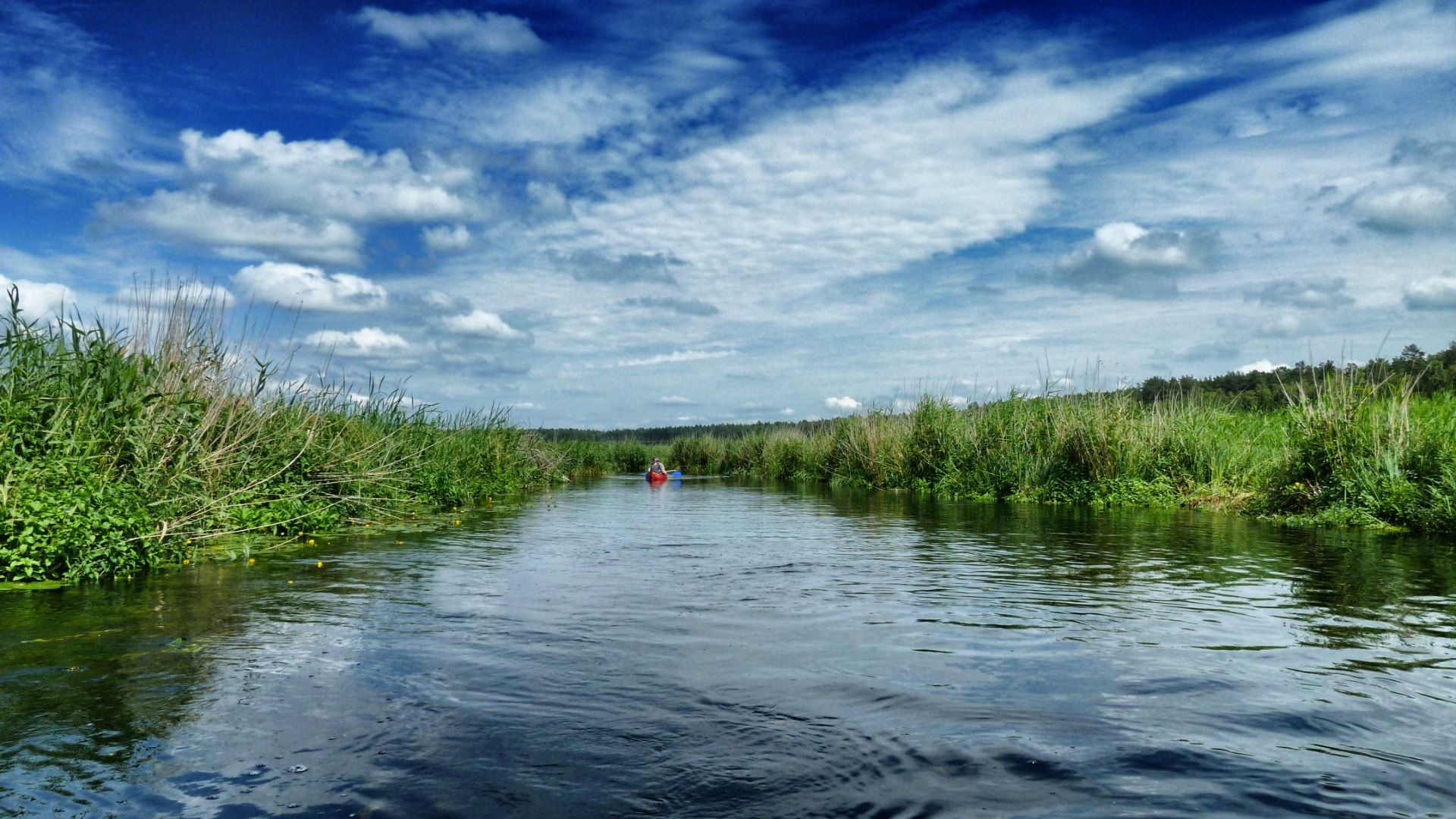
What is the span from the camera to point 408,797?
4062mm

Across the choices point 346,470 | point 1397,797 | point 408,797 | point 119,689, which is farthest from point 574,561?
point 1397,797

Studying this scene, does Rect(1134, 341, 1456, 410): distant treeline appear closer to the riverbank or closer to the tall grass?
the riverbank

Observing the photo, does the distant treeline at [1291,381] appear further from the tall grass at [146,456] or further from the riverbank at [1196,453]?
the tall grass at [146,456]

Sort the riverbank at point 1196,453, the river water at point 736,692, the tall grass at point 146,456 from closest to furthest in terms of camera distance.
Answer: the river water at point 736,692
the tall grass at point 146,456
the riverbank at point 1196,453

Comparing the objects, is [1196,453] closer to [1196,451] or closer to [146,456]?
[1196,451]

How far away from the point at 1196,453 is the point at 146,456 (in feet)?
67.8

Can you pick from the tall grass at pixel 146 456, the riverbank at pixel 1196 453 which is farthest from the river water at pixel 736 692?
the riverbank at pixel 1196 453

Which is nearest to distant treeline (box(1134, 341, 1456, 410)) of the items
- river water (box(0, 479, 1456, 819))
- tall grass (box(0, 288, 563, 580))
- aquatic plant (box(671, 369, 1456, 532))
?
aquatic plant (box(671, 369, 1456, 532))

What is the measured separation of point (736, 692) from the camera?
5746 millimetres

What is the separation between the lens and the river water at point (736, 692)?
4.16 meters

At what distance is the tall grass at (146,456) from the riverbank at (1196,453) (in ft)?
54.4

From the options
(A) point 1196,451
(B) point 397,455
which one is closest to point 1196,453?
(A) point 1196,451

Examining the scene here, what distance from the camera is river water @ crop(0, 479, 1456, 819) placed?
4.16 m

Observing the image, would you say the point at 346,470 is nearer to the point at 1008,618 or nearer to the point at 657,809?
the point at 1008,618
